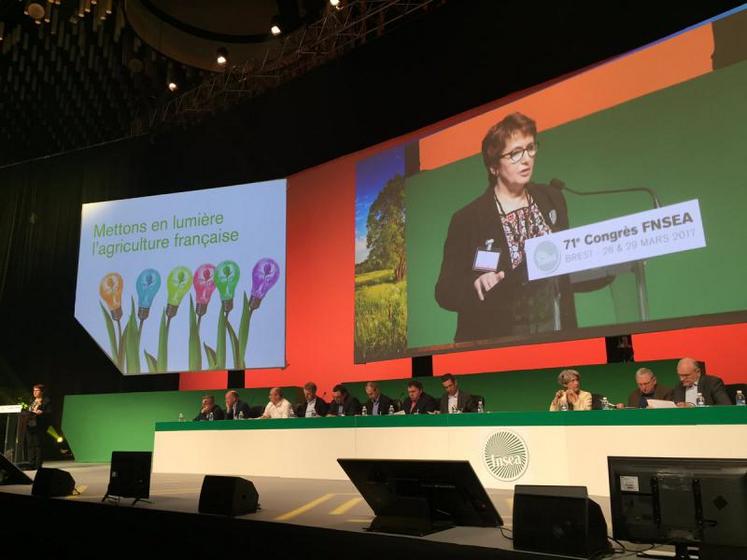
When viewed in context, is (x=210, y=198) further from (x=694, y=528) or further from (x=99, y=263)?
(x=694, y=528)

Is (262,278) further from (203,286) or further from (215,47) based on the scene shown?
(215,47)

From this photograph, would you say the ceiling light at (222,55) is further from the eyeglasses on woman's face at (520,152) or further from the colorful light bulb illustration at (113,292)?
the eyeglasses on woman's face at (520,152)

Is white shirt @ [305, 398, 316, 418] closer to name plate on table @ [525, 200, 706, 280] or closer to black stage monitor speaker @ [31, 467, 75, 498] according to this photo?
name plate on table @ [525, 200, 706, 280]

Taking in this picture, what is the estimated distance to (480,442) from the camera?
14.5 ft

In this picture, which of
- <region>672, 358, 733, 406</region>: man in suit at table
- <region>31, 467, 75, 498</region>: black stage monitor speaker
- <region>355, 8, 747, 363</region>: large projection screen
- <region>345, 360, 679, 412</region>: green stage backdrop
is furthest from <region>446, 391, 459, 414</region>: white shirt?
<region>31, 467, 75, 498</region>: black stage monitor speaker

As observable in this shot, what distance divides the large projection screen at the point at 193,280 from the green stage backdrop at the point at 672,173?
3065 mm

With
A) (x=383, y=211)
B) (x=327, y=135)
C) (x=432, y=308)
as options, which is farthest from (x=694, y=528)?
(x=327, y=135)

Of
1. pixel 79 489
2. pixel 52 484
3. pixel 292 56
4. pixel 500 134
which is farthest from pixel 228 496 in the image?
pixel 292 56

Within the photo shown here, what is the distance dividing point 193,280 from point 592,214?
499cm

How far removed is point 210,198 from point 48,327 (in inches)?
148

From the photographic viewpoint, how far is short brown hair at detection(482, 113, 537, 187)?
5.99 meters

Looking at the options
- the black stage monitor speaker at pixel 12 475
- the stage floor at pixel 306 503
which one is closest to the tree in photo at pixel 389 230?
the stage floor at pixel 306 503

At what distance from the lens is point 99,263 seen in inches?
345

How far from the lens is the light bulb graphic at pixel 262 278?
25.3 feet
